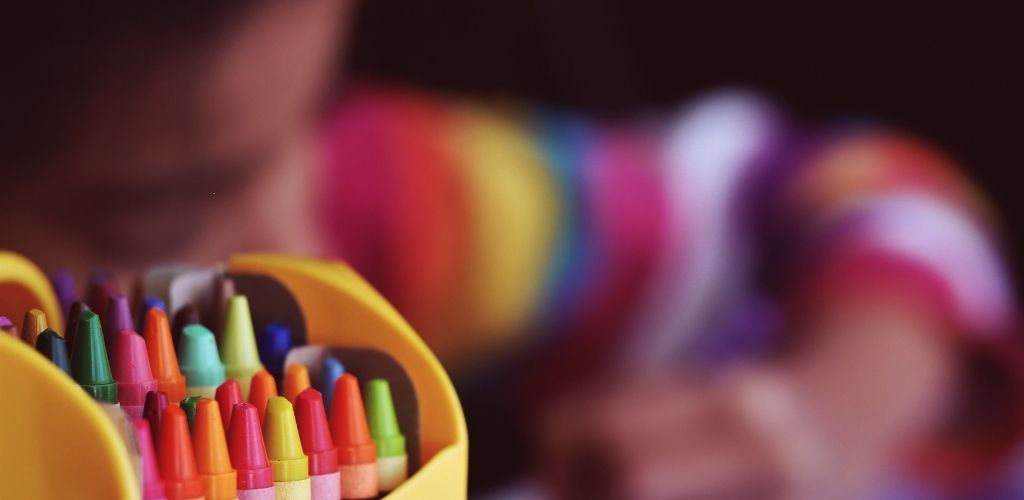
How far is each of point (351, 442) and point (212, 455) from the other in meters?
0.05

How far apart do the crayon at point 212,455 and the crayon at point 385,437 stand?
0.19 ft

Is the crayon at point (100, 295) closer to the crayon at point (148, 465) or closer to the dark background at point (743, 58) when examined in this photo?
the crayon at point (148, 465)

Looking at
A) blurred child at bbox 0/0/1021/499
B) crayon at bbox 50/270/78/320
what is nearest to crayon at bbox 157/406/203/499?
crayon at bbox 50/270/78/320

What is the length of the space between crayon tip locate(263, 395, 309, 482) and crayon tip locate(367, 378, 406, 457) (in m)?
0.04

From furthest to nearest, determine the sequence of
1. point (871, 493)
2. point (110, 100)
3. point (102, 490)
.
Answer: point (871, 493), point (110, 100), point (102, 490)

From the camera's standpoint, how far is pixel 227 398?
0.30 meters

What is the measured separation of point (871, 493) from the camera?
0.66 meters

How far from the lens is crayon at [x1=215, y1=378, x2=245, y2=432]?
0.99 feet

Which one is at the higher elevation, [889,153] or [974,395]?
[889,153]

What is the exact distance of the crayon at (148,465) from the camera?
266 mm

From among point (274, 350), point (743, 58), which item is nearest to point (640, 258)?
point (743, 58)

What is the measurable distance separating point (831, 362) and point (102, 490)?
0.47 metres

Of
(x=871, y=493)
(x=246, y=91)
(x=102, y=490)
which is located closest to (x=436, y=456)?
(x=102, y=490)

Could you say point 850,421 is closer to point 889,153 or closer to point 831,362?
point 831,362
